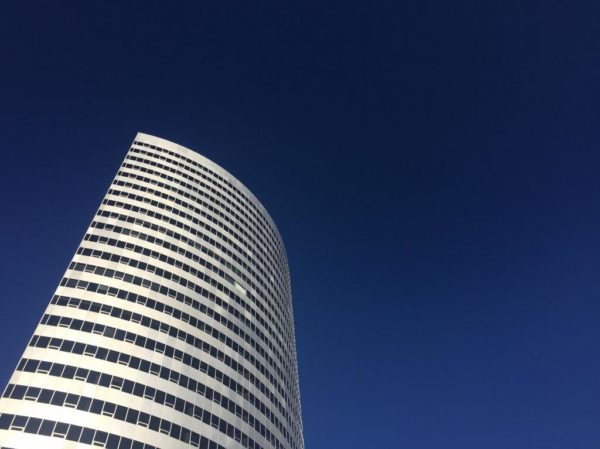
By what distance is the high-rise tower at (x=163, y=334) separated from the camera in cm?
5797

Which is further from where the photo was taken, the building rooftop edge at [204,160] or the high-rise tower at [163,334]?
the building rooftop edge at [204,160]

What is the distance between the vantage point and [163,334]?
72562 mm

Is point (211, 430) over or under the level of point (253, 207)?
under

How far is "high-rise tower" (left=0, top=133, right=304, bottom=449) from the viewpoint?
58.0 metres

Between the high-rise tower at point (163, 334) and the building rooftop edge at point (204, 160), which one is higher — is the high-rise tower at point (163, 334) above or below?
below

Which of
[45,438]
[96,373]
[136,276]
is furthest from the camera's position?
[136,276]

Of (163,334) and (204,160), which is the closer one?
(163,334)

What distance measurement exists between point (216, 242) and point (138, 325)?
31.5 m

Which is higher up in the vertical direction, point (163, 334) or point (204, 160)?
point (204, 160)

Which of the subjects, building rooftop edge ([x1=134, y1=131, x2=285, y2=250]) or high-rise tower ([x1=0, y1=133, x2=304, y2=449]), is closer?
high-rise tower ([x1=0, y1=133, x2=304, y2=449])

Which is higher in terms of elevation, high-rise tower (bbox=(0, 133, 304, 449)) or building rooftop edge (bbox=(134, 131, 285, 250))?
building rooftop edge (bbox=(134, 131, 285, 250))

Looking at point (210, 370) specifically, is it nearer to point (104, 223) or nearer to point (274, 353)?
point (274, 353)

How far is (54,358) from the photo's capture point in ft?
203

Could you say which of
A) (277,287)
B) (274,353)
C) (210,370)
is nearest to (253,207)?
(277,287)
